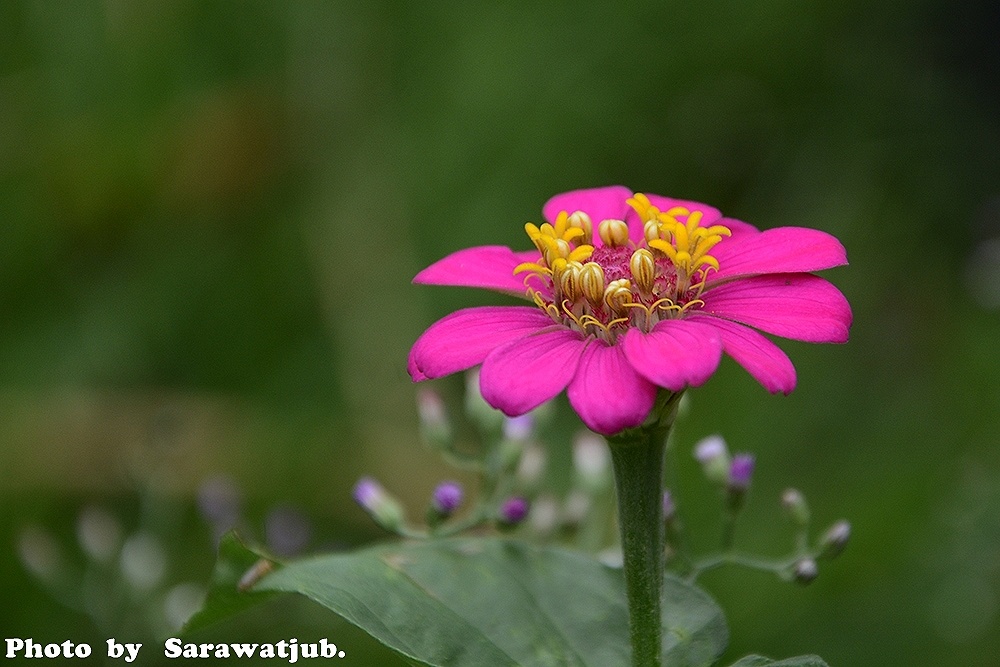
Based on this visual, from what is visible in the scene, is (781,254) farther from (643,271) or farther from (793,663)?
(793,663)

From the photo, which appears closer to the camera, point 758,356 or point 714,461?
point 758,356

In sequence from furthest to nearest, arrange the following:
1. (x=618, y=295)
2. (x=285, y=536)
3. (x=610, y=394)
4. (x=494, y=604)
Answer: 1. (x=285, y=536)
2. (x=494, y=604)
3. (x=618, y=295)
4. (x=610, y=394)

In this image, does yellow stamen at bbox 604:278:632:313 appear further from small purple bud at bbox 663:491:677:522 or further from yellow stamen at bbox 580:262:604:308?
small purple bud at bbox 663:491:677:522

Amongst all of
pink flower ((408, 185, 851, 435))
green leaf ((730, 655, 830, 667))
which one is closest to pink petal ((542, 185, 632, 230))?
pink flower ((408, 185, 851, 435))

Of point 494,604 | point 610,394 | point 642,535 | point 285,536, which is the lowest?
point 285,536

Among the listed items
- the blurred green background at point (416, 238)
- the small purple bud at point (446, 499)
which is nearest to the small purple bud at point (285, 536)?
the blurred green background at point (416, 238)

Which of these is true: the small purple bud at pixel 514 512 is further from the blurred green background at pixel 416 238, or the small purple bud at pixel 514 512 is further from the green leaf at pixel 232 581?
the blurred green background at pixel 416 238

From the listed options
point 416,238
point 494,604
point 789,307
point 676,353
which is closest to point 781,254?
point 789,307
